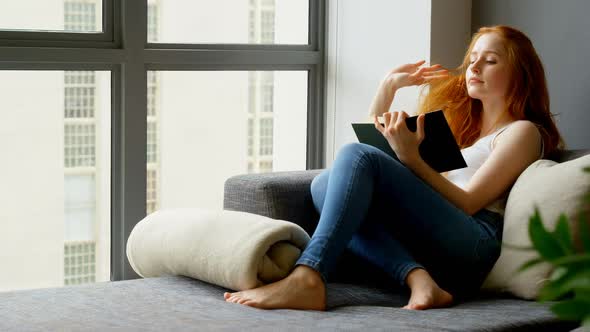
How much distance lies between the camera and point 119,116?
10.1ft

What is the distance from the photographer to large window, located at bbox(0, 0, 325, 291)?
2.92 metres

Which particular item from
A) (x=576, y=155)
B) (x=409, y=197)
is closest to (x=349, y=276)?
(x=409, y=197)

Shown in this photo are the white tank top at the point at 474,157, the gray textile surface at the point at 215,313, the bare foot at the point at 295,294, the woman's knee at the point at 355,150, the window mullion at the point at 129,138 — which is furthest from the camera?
the window mullion at the point at 129,138

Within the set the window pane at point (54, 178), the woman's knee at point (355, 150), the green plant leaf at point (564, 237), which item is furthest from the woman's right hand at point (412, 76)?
the green plant leaf at point (564, 237)

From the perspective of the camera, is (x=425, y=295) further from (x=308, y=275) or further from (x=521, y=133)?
(x=521, y=133)

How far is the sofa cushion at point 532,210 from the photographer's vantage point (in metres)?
2.21

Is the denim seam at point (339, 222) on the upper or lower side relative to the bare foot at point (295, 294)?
upper

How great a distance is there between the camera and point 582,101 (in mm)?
2982

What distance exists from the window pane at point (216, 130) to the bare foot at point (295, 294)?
3.75ft

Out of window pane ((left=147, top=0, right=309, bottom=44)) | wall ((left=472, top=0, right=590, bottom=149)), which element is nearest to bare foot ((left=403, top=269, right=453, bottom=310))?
wall ((left=472, top=0, right=590, bottom=149))

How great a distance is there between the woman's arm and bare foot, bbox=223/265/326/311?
18.2 inches

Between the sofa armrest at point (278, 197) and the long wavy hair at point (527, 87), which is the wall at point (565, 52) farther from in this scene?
the sofa armrest at point (278, 197)

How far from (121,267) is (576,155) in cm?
164

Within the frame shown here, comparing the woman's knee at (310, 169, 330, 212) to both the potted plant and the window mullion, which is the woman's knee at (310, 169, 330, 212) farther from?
the potted plant
